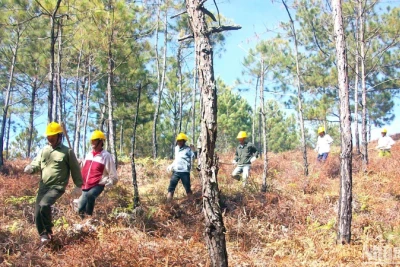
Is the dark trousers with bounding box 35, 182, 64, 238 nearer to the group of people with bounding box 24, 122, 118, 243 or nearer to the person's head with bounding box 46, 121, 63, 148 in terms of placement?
the group of people with bounding box 24, 122, 118, 243

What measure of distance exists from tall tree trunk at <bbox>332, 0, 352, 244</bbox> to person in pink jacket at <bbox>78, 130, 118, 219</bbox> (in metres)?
3.75

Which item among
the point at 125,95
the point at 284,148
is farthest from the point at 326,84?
the point at 284,148

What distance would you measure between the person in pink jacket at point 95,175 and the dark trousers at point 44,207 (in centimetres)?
89

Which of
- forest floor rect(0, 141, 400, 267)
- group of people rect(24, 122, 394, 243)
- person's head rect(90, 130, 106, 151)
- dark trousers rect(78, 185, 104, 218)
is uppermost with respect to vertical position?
person's head rect(90, 130, 106, 151)

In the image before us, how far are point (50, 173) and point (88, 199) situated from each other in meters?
1.04

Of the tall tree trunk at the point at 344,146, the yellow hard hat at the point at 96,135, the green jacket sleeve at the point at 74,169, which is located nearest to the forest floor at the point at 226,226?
the tall tree trunk at the point at 344,146

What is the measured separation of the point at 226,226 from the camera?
20.8 feet

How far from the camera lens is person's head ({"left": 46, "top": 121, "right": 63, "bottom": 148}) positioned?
15.9ft

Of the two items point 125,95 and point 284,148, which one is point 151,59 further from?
point 284,148

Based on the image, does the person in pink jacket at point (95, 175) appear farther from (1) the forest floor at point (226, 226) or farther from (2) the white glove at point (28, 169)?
(2) the white glove at point (28, 169)

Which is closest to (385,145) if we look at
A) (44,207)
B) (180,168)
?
(180,168)

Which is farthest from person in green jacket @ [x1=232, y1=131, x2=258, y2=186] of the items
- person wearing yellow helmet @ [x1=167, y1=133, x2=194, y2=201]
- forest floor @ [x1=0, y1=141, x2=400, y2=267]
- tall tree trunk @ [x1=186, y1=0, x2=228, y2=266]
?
tall tree trunk @ [x1=186, y1=0, x2=228, y2=266]

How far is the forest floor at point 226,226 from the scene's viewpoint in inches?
184

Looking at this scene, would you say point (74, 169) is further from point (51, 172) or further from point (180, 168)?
point (180, 168)
